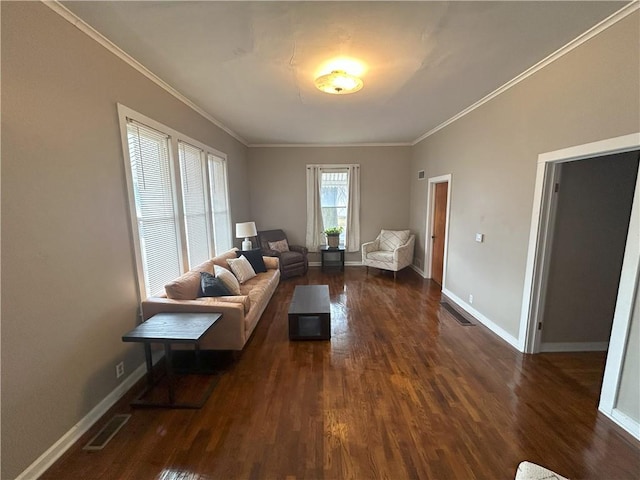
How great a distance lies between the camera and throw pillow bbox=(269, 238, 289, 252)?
18.9 ft

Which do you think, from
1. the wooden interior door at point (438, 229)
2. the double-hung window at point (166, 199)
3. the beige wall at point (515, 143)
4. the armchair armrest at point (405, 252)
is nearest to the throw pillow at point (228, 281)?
the double-hung window at point (166, 199)

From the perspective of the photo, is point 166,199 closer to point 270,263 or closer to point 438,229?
point 270,263

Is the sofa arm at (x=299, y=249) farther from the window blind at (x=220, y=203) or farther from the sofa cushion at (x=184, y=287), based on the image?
the sofa cushion at (x=184, y=287)

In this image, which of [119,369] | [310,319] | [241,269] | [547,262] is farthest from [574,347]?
[119,369]

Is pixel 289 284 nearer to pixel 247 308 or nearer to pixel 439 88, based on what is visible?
pixel 247 308

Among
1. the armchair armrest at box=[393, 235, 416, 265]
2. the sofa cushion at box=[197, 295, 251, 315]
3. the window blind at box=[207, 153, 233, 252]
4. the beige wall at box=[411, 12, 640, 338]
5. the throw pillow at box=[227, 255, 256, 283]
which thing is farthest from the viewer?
the armchair armrest at box=[393, 235, 416, 265]

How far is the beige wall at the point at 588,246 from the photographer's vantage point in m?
2.54

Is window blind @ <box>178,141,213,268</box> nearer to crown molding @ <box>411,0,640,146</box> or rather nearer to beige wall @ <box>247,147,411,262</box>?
beige wall @ <box>247,147,411,262</box>

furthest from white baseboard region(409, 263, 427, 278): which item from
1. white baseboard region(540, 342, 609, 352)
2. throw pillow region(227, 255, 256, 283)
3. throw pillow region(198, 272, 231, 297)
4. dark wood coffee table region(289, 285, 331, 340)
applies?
throw pillow region(198, 272, 231, 297)

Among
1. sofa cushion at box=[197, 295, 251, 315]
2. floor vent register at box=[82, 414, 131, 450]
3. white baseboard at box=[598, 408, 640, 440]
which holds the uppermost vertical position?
sofa cushion at box=[197, 295, 251, 315]

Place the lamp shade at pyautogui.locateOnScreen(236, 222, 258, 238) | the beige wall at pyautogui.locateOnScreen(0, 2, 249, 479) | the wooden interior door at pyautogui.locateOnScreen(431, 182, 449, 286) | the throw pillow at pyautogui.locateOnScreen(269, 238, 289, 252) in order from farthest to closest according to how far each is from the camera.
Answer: the throw pillow at pyautogui.locateOnScreen(269, 238, 289, 252), the wooden interior door at pyautogui.locateOnScreen(431, 182, 449, 286), the lamp shade at pyautogui.locateOnScreen(236, 222, 258, 238), the beige wall at pyautogui.locateOnScreen(0, 2, 249, 479)

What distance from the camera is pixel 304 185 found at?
6.17 meters

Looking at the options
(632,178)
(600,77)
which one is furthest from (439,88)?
(632,178)

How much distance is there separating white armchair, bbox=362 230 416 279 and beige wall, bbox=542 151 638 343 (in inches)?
108
